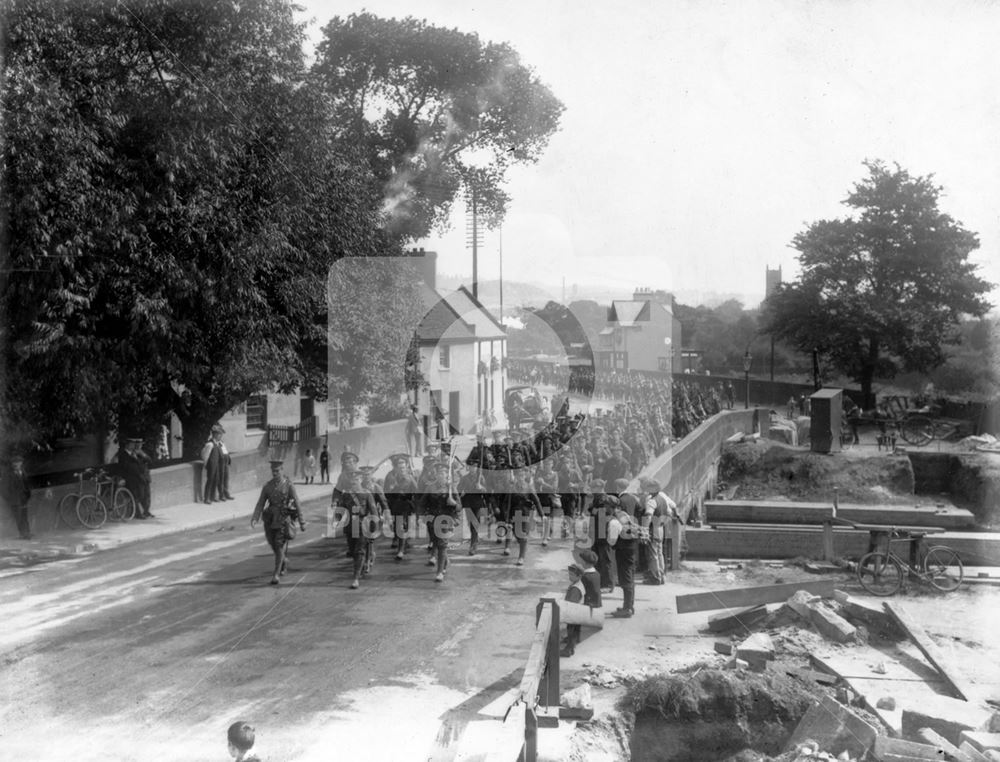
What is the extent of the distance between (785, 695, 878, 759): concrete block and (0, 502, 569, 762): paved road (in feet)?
8.24

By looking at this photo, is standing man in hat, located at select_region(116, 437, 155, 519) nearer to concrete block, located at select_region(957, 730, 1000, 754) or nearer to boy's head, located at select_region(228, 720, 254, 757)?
boy's head, located at select_region(228, 720, 254, 757)

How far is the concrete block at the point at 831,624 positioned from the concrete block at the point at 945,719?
6.22ft

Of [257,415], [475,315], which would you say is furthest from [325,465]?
[475,315]

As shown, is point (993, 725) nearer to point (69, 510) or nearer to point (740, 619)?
point (740, 619)

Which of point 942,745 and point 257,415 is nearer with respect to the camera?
point 942,745

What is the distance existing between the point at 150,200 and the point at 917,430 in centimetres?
2844

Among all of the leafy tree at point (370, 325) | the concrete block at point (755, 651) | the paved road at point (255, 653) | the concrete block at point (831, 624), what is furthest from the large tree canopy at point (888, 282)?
the concrete block at point (755, 651)

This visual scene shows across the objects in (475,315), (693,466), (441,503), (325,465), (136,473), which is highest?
(475,315)

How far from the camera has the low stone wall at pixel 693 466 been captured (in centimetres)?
1812

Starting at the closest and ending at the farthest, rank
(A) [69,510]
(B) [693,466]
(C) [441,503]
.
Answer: (C) [441,503] → (A) [69,510] → (B) [693,466]

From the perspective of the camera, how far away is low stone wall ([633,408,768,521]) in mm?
18125

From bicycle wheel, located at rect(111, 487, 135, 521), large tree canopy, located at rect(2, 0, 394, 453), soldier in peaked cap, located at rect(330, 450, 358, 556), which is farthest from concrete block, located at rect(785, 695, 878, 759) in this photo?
bicycle wheel, located at rect(111, 487, 135, 521)

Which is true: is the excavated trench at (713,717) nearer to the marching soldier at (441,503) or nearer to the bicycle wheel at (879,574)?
the bicycle wheel at (879,574)

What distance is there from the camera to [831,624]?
963 centimetres
